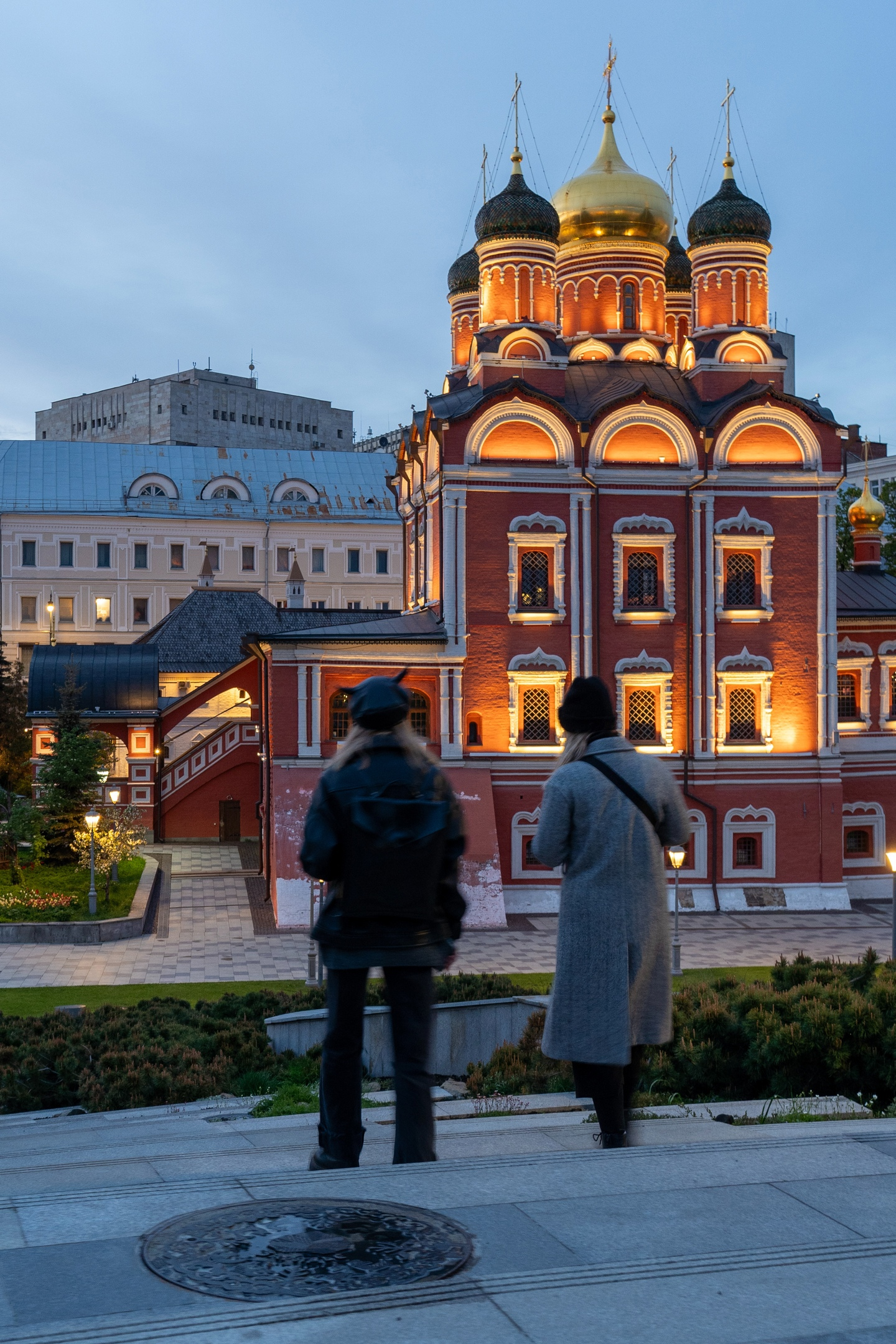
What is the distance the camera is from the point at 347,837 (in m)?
5.82

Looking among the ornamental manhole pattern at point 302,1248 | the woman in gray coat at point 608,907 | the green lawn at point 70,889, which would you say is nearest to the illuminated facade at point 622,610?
the green lawn at point 70,889

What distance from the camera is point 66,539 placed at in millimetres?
60656

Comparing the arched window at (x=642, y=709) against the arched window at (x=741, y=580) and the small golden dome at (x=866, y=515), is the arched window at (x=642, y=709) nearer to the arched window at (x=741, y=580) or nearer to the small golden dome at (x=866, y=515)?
the arched window at (x=741, y=580)

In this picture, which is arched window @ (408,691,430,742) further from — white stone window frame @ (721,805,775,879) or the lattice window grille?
the lattice window grille

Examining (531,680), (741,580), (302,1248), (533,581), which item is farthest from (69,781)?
(302,1248)

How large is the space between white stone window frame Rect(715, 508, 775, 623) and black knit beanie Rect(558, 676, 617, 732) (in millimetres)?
26050

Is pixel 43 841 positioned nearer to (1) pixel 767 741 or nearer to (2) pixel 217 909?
(2) pixel 217 909

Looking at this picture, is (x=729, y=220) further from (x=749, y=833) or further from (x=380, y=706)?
(x=380, y=706)

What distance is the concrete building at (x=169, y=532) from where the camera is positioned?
60.3m

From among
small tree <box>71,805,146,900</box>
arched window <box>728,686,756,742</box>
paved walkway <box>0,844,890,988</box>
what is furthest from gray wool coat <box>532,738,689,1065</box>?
arched window <box>728,686,756,742</box>

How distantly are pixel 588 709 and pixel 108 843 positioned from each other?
77.5 ft

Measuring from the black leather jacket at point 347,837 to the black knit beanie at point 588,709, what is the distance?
2.58 feet

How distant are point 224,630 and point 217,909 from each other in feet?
64.3

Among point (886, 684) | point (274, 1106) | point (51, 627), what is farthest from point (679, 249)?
point (274, 1106)
